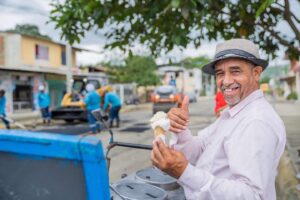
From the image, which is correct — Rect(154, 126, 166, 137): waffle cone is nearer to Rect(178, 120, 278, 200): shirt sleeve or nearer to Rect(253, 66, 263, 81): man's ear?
Rect(178, 120, 278, 200): shirt sleeve

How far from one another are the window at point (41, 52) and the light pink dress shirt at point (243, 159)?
26.5 metres

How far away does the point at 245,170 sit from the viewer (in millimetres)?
1543

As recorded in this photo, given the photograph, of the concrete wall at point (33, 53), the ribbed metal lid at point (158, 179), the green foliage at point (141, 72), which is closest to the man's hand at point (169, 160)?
the ribbed metal lid at point (158, 179)

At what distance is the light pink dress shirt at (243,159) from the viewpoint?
154 centimetres

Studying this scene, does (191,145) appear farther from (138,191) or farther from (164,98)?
(164,98)

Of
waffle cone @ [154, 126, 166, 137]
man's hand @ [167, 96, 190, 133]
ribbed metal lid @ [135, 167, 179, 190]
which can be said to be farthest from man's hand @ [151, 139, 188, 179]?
ribbed metal lid @ [135, 167, 179, 190]

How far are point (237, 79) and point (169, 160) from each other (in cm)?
57

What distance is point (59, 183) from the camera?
1435 mm

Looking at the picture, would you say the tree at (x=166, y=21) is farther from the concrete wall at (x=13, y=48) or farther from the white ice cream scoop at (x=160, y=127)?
the concrete wall at (x=13, y=48)

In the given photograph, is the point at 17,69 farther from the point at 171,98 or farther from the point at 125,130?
the point at 125,130

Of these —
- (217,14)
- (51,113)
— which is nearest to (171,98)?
(51,113)

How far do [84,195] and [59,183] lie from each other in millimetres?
119

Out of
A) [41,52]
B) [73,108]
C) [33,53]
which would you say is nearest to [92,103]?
[73,108]

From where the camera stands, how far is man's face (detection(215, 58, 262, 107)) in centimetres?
188
